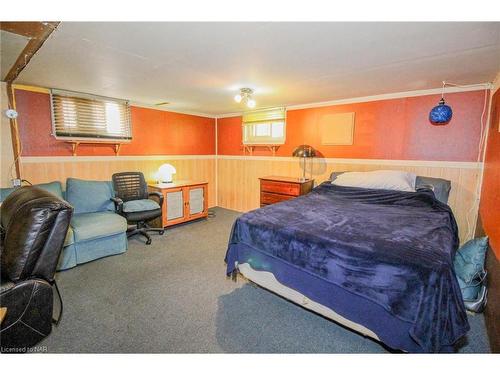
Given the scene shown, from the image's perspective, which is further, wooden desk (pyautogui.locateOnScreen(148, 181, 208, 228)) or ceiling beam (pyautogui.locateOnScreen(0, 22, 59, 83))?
wooden desk (pyautogui.locateOnScreen(148, 181, 208, 228))

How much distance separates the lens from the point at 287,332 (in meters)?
1.76

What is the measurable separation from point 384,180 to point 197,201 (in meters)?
3.03

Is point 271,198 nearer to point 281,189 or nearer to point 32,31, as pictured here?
point 281,189

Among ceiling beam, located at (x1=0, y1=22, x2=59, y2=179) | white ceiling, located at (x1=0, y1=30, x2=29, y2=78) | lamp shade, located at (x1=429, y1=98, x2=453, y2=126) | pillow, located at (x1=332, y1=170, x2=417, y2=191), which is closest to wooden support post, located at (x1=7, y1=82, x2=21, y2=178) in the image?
ceiling beam, located at (x1=0, y1=22, x2=59, y2=179)

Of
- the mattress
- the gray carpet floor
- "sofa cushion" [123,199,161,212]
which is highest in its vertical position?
"sofa cushion" [123,199,161,212]

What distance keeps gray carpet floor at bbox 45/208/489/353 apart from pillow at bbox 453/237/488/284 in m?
0.34

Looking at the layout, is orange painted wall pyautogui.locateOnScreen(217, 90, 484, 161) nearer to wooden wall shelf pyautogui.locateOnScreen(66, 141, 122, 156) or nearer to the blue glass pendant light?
the blue glass pendant light

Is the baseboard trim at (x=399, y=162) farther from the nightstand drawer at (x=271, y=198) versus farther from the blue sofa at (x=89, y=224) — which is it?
the blue sofa at (x=89, y=224)

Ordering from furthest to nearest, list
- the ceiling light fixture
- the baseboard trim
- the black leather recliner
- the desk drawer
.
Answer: the desk drawer, the ceiling light fixture, the baseboard trim, the black leather recliner

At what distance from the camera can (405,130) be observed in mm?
3256

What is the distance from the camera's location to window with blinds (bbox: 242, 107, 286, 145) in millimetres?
4469

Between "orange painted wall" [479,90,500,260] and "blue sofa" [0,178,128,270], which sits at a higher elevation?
"orange painted wall" [479,90,500,260]
